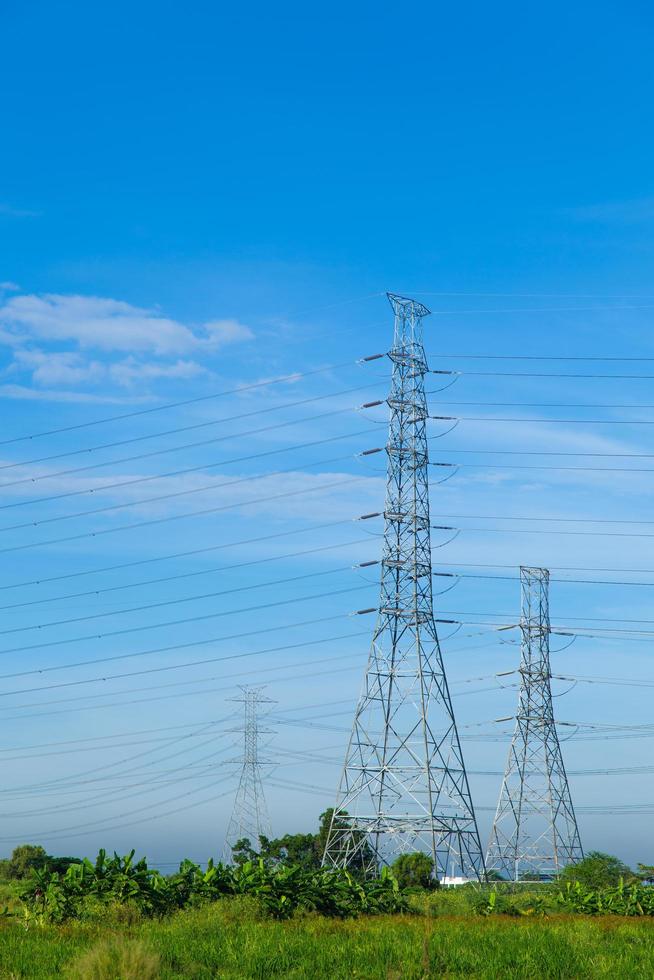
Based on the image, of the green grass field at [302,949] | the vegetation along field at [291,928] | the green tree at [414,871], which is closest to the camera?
the green grass field at [302,949]

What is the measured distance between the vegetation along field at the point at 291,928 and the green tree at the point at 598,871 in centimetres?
1795

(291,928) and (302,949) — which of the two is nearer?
(302,949)

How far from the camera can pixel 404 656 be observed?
5125cm

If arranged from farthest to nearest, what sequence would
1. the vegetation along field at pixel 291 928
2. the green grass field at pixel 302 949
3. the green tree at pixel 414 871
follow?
the green tree at pixel 414 871 < the vegetation along field at pixel 291 928 < the green grass field at pixel 302 949

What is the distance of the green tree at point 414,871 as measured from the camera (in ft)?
146

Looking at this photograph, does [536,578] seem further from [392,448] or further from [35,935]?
[35,935]

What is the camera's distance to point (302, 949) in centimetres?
1853

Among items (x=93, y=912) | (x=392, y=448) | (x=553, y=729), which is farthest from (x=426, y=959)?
(x=553, y=729)

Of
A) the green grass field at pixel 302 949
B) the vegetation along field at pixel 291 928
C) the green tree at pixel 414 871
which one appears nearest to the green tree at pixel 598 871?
the green tree at pixel 414 871

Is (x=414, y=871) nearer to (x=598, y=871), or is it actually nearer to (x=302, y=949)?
(x=598, y=871)

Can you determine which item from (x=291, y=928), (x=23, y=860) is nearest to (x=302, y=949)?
(x=291, y=928)

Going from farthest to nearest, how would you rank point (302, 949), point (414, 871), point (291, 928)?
1. point (414, 871)
2. point (291, 928)
3. point (302, 949)

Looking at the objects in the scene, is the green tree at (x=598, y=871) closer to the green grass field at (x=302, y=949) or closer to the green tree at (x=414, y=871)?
the green tree at (x=414, y=871)

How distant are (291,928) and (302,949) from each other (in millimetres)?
3618
